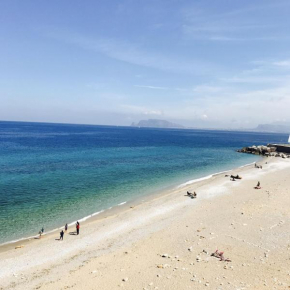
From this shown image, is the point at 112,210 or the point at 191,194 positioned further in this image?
the point at 191,194

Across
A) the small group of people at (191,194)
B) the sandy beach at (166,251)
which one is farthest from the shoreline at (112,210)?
the small group of people at (191,194)

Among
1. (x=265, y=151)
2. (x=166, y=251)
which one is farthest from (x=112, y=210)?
(x=265, y=151)

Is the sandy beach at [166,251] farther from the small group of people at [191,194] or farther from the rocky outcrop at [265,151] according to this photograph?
the rocky outcrop at [265,151]

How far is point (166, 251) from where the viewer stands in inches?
809

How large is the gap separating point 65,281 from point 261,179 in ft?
143

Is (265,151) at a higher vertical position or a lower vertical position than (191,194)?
higher

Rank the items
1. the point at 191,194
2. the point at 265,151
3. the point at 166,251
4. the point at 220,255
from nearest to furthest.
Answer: the point at 220,255, the point at 166,251, the point at 191,194, the point at 265,151

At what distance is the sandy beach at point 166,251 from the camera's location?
1612 cm

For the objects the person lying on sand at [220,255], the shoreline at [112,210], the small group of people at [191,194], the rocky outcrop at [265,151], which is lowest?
the shoreline at [112,210]

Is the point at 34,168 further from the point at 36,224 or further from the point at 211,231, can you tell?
the point at 211,231

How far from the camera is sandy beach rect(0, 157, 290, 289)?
635 inches

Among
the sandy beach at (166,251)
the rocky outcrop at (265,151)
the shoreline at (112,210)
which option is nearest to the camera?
the sandy beach at (166,251)

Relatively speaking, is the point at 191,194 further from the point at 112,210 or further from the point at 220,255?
the point at 220,255

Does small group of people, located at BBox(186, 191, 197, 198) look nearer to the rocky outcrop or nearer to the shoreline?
the shoreline
